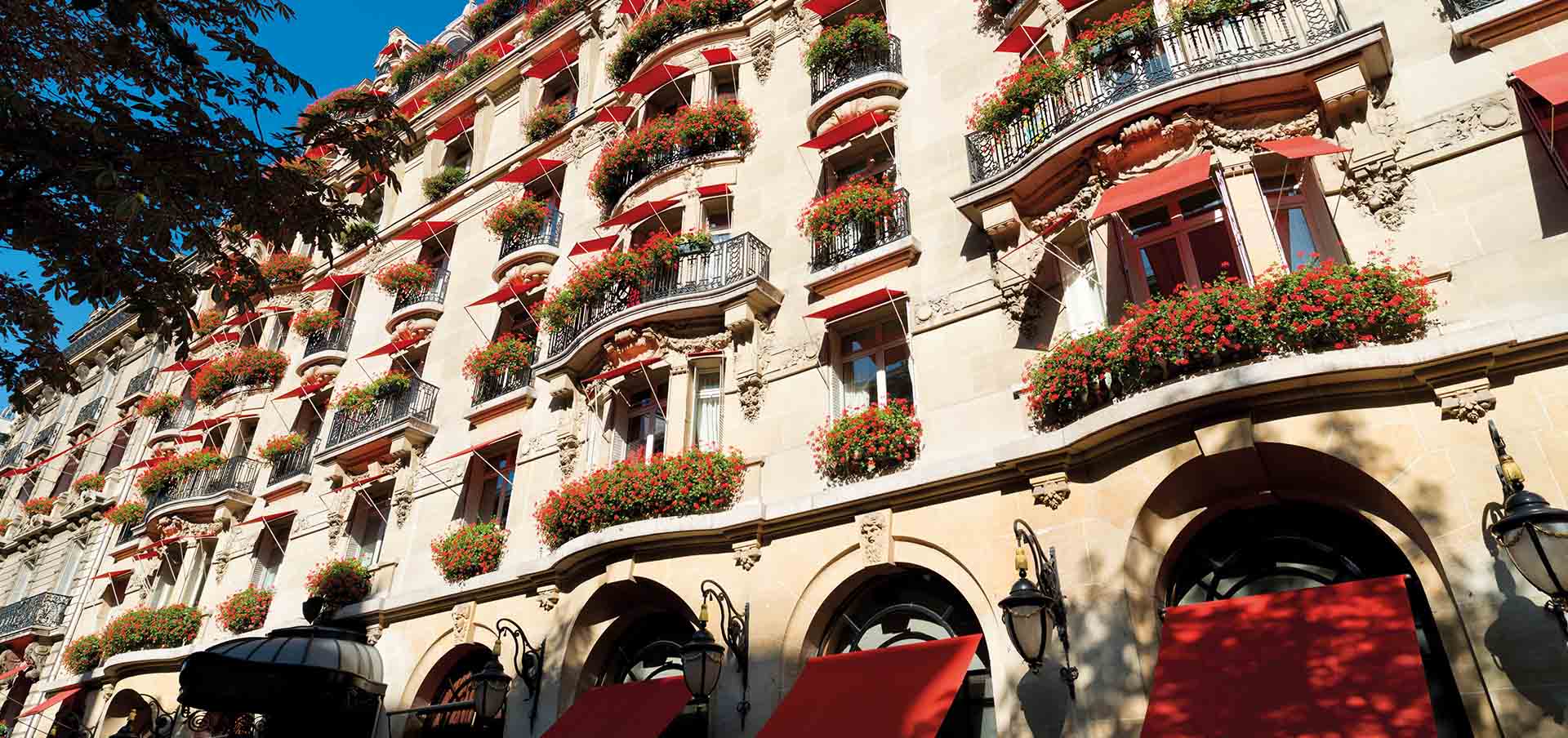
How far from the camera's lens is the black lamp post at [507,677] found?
493 inches

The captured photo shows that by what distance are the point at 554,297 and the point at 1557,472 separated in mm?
14747

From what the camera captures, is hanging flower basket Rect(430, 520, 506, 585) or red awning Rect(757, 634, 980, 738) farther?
hanging flower basket Rect(430, 520, 506, 585)

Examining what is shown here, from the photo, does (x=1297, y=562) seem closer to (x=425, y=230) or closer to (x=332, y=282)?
(x=425, y=230)

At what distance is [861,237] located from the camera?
46.3ft

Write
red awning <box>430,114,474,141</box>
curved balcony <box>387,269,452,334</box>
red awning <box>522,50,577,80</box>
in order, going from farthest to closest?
red awning <box>430,114,474,141</box> < red awning <box>522,50,577,80</box> < curved balcony <box>387,269,452,334</box>

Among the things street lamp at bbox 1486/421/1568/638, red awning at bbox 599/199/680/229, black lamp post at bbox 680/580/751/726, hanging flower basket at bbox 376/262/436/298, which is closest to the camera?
street lamp at bbox 1486/421/1568/638

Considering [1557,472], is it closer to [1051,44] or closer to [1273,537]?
[1273,537]

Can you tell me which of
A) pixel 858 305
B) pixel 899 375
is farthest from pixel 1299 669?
pixel 858 305

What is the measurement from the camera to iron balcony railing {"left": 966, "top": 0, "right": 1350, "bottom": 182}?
10547 millimetres

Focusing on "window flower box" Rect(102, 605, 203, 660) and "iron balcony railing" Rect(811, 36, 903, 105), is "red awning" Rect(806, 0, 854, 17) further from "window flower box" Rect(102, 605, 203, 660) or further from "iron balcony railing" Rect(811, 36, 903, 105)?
"window flower box" Rect(102, 605, 203, 660)

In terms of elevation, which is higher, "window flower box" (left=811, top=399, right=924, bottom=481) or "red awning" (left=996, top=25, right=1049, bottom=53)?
"red awning" (left=996, top=25, right=1049, bottom=53)

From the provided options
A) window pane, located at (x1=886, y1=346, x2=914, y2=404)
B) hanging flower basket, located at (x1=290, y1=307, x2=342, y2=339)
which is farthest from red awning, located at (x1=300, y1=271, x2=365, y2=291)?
window pane, located at (x1=886, y1=346, x2=914, y2=404)

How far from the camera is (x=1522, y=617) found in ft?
23.3

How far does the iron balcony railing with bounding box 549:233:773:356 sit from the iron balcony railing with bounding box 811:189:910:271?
43.5 inches
